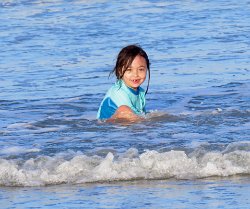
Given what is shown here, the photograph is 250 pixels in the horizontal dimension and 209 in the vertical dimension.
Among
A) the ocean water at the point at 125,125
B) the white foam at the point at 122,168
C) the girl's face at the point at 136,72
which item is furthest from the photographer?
the girl's face at the point at 136,72

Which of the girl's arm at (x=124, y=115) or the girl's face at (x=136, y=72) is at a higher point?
the girl's face at (x=136, y=72)

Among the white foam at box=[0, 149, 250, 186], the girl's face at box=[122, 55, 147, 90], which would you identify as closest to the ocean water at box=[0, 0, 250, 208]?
the white foam at box=[0, 149, 250, 186]

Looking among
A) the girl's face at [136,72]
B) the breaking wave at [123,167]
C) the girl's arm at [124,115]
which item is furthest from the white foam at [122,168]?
the girl's face at [136,72]

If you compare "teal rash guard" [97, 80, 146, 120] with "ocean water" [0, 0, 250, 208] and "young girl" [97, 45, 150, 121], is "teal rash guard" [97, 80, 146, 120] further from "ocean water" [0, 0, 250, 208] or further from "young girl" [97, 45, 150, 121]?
"ocean water" [0, 0, 250, 208]

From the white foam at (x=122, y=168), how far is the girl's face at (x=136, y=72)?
187cm

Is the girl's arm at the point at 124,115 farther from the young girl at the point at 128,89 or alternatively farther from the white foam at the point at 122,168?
the white foam at the point at 122,168

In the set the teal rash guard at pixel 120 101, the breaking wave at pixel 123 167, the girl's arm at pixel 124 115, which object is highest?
the teal rash guard at pixel 120 101

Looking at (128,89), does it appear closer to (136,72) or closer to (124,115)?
(136,72)

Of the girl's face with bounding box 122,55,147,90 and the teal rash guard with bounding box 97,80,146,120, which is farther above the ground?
the girl's face with bounding box 122,55,147,90

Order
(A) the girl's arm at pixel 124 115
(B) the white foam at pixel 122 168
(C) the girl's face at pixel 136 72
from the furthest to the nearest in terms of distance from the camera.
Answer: (C) the girl's face at pixel 136 72 → (A) the girl's arm at pixel 124 115 → (B) the white foam at pixel 122 168

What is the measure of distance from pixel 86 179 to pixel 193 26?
9286mm

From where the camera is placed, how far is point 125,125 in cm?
894

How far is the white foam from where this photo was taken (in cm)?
712

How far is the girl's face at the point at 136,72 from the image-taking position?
9.28m
